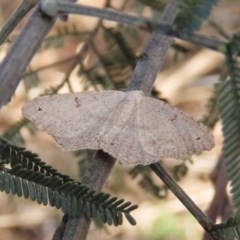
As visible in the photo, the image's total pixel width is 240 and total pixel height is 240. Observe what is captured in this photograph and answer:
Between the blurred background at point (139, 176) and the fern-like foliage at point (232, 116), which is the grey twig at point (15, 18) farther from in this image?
the blurred background at point (139, 176)

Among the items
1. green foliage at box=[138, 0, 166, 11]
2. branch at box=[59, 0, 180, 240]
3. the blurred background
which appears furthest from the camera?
the blurred background

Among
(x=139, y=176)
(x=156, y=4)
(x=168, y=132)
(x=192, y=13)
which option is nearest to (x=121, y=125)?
(x=168, y=132)

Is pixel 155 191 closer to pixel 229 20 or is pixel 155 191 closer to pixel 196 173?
pixel 196 173

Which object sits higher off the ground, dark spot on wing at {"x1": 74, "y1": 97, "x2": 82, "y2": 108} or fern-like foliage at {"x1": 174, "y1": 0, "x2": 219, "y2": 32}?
dark spot on wing at {"x1": 74, "y1": 97, "x2": 82, "y2": 108}

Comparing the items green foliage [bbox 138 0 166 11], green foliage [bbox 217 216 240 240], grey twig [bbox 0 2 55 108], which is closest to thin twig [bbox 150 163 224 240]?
green foliage [bbox 217 216 240 240]

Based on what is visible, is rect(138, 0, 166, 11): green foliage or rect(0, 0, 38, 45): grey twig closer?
rect(0, 0, 38, 45): grey twig

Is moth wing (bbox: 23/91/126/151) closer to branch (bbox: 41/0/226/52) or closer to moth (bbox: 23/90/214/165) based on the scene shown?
moth (bbox: 23/90/214/165)
